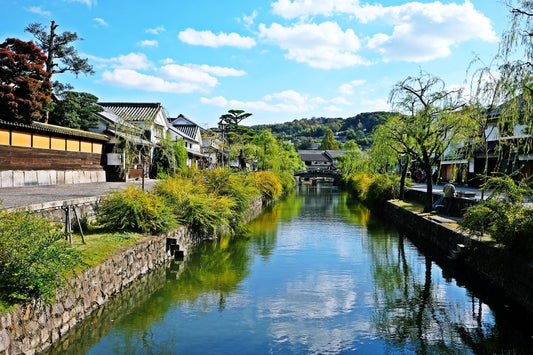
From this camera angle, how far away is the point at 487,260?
36.1 ft

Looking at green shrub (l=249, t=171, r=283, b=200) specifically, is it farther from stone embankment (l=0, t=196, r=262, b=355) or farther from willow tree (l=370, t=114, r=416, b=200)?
stone embankment (l=0, t=196, r=262, b=355)

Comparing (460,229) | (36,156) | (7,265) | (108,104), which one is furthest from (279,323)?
(108,104)

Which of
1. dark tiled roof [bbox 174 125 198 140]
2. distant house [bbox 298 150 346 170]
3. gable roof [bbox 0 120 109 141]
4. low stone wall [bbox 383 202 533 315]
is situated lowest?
low stone wall [bbox 383 202 533 315]

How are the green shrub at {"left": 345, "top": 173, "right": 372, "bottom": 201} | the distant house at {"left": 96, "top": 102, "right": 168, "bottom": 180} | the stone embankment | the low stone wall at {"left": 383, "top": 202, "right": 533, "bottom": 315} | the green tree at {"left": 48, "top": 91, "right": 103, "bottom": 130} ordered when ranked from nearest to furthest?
1. the stone embankment
2. the low stone wall at {"left": 383, "top": 202, "right": 533, "bottom": 315}
3. the distant house at {"left": 96, "top": 102, "right": 168, "bottom": 180}
4. the green tree at {"left": 48, "top": 91, "right": 103, "bottom": 130}
5. the green shrub at {"left": 345, "top": 173, "right": 372, "bottom": 201}

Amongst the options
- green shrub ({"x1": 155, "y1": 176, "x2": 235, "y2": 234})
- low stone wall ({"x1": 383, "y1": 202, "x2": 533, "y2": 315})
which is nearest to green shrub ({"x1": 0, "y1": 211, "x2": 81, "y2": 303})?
green shrub ({"x1": 155, "y1": 176, "x2": 235, "y2": 234})

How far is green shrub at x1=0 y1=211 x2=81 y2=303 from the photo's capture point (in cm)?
606

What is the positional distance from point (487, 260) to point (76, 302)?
9950 millimetres

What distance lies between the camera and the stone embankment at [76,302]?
5.80 metres

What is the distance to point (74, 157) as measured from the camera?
23969 millimetres

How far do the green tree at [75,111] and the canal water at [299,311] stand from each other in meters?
17.2

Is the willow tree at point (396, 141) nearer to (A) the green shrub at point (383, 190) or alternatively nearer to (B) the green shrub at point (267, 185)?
(A) the green shrub at point (383, 190)

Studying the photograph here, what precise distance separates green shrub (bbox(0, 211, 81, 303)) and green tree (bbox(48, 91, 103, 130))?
22.3m

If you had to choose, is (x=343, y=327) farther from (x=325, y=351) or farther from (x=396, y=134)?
(x=396, y=134)

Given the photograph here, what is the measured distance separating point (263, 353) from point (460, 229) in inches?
317
